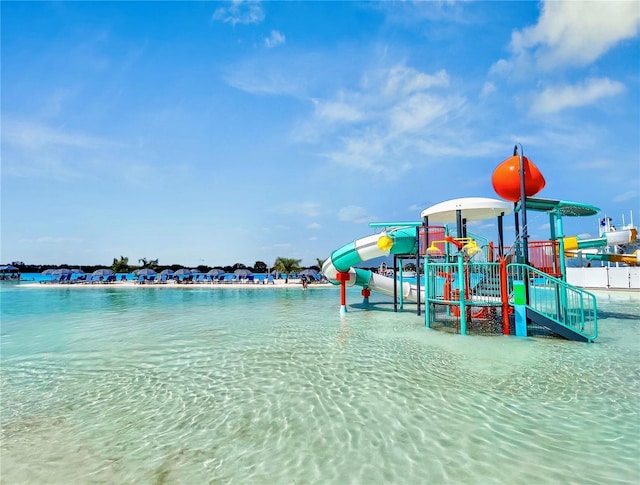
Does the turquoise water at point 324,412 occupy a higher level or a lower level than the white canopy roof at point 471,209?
lower

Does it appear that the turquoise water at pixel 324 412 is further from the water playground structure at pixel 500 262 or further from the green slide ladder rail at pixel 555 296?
the water playground structure at pixel 500 262

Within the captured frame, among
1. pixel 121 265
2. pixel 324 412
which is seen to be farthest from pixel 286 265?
pixel 324 412

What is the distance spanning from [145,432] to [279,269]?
151ft

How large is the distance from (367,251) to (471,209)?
13.5ft

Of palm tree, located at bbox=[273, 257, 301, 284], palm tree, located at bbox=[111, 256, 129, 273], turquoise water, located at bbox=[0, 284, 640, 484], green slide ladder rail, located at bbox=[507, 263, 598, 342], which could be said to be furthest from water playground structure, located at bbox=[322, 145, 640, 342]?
palm tree, located at bbox=[111, 256, 129, 273]

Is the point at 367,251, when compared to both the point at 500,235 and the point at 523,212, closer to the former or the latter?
the point at 500,235

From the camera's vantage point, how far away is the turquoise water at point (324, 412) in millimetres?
3473

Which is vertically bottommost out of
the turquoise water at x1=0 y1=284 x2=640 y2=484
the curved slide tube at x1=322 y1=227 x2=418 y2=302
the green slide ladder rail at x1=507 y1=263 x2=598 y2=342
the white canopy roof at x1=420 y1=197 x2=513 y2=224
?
the turquoise water at x1=0 y1=284 x2=640 y2=484

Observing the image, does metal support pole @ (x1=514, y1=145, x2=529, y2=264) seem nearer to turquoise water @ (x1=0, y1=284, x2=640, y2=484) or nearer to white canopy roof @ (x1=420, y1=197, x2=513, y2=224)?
white canopy roof @ (x1=420, y1=197, x2=513, y2=224)

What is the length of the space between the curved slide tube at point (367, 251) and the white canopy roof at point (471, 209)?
4.25 ft

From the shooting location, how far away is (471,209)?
11180 mm

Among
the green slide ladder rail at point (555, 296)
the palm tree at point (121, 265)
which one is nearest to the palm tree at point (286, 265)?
the palm tree at point (121, 265)

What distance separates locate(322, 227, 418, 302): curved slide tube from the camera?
1332 centimetres

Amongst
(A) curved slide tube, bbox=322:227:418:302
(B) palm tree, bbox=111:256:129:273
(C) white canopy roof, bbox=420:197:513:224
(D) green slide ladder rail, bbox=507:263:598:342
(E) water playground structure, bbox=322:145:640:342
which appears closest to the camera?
(D) green slide ladder rail, bbox=507:263:598:342
